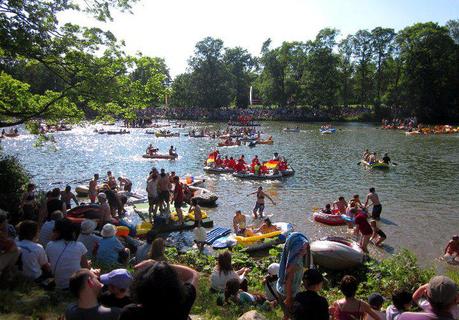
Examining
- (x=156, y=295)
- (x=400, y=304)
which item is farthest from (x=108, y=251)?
(x=156, y=295)

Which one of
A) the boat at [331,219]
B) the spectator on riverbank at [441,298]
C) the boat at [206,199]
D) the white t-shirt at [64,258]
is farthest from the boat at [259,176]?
the spectator on riverbank at [441,298]

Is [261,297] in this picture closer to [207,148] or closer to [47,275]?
[47,275]

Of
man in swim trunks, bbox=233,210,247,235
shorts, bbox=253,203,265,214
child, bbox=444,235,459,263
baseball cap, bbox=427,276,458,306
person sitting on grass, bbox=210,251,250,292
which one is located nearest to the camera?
baseball cap, bbox=427,276,458,306

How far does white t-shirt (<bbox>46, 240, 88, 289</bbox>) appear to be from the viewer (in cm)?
643

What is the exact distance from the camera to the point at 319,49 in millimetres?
79312

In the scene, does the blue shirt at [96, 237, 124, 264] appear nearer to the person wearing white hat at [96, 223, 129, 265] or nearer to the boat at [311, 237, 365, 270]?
the person wearing white hat at [96, 223, 129, 265]

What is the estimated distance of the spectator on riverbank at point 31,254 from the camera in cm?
661

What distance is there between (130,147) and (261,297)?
38776 mm

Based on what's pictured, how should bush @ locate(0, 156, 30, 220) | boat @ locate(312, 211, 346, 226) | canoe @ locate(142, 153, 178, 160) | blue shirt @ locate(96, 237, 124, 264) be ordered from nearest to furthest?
blue shirt @ locate(96, 237, 124, 264), bush @ locate(0, 156, 30, 220), boat @ locate(312, 211, 346, 226), canoe @ locate(142, 153, 178, 160)

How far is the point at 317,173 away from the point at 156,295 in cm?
2680

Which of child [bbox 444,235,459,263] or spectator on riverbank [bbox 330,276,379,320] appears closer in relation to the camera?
spectator on riverbank [bbox 330,276,379,320]

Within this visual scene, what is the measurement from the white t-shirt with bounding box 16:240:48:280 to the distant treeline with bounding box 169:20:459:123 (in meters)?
64.7

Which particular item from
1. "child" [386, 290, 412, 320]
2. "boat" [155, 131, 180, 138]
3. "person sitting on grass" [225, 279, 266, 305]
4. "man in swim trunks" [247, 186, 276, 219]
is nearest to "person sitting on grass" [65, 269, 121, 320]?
"person sitting on grass" [225, 279, 266, 305]

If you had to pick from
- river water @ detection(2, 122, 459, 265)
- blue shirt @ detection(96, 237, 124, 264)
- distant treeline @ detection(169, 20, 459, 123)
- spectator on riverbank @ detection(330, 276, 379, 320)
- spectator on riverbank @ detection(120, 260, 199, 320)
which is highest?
distant treeline @ detection(169, 20, 459, 123)
